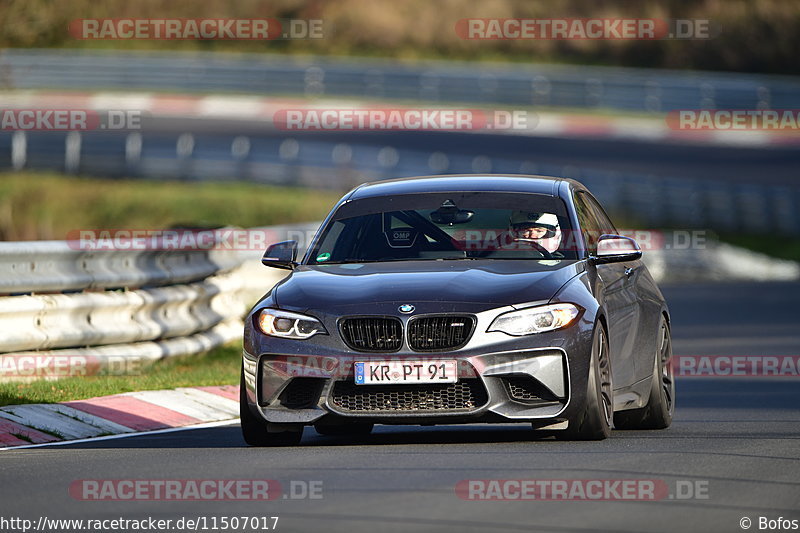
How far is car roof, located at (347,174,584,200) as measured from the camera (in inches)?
440

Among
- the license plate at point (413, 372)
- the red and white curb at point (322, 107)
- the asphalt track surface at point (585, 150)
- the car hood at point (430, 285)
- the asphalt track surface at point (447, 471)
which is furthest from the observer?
the red and white curb at point (322, 107)

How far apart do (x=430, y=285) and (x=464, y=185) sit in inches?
57.0

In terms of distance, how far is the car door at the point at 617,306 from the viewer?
10492mm

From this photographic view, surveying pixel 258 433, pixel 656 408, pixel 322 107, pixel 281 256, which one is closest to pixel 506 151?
pixel 322 107

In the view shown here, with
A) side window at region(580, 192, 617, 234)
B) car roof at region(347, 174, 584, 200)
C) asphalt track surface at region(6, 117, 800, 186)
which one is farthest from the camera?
asphalt track surface at region(6, 117, 800, 186)

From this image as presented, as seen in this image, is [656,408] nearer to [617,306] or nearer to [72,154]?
[617,306]

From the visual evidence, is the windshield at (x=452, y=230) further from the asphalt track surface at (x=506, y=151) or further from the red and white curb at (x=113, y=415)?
the asphalt track surface at (x=506, y=151)

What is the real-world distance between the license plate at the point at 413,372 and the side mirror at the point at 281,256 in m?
1.47

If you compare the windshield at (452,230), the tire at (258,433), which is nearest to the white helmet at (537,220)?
the windshield at (452,230)

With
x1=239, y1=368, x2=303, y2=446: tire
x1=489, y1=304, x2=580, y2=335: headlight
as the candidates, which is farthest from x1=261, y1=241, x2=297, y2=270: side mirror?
x1=489, y1=304, x2=580, y2=335: headlight

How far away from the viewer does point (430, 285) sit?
32.7ft

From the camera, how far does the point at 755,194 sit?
34812 millimetres

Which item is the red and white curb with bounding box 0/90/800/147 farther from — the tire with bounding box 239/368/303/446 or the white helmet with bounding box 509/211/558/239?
the tire with bounding box 239/368/303/446

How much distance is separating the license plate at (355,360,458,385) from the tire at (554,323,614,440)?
2.48 ft
